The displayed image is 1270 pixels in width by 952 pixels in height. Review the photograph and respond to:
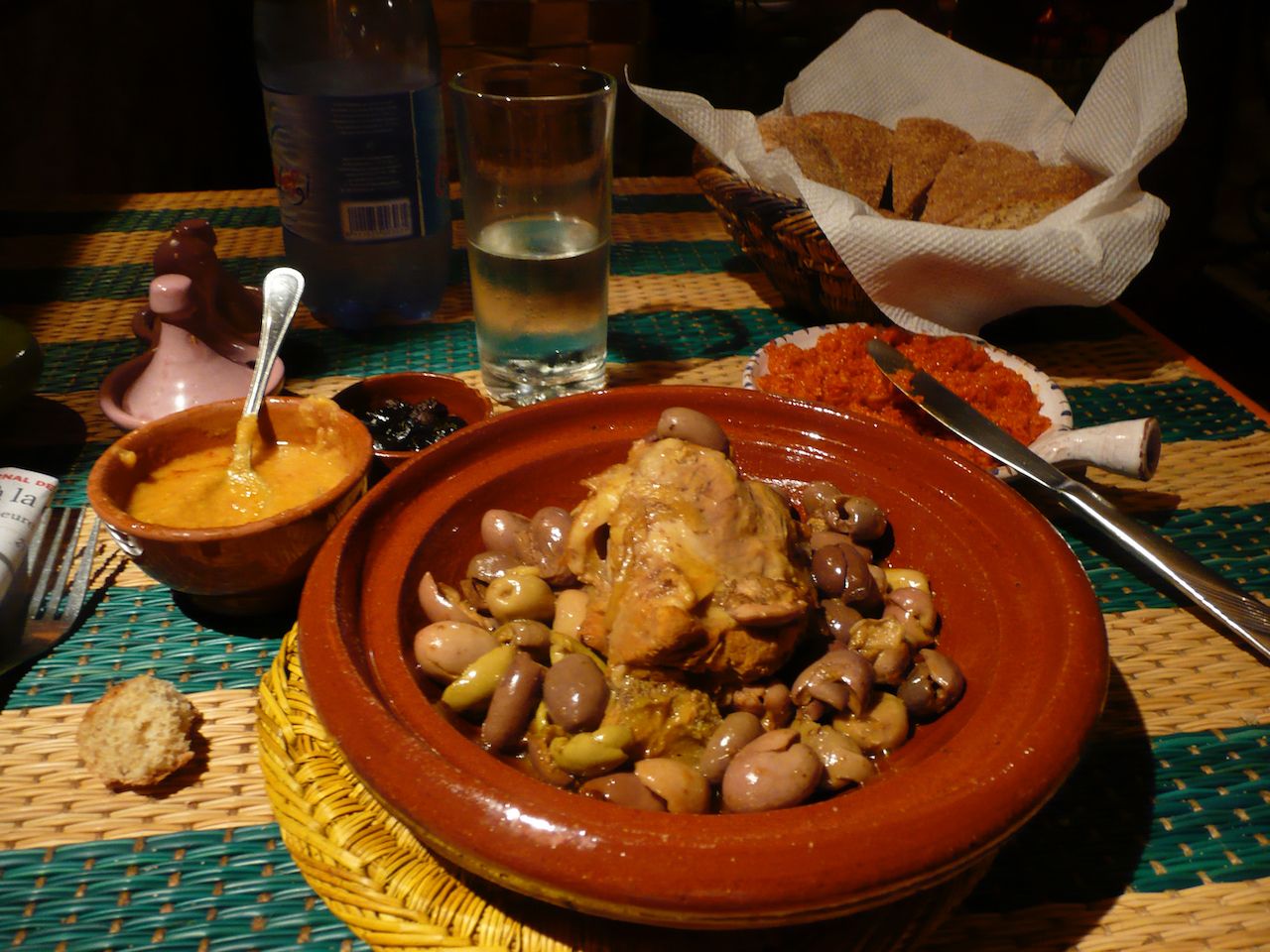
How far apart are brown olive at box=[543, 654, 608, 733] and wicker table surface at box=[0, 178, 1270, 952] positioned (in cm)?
17

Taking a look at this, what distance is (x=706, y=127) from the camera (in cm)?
204

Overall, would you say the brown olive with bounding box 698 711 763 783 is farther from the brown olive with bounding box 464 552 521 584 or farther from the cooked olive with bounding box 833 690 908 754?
the brown olive with bounding box 464 552 521 584

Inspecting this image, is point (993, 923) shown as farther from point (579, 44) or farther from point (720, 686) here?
point (579, 44)

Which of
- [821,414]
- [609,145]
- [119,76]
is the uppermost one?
[609,145]

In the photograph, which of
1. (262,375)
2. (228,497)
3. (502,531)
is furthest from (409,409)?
(502,531)

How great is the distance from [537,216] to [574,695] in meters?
0.98

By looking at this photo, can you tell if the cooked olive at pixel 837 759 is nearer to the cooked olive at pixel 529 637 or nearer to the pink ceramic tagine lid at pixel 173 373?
the cooked olive at pixel 529 637

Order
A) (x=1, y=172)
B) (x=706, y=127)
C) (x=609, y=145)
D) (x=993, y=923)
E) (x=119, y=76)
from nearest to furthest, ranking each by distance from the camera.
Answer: (x=993, y=923), (x=609, y=145), (x=706, y=127), (x=1, y=172), (x=119, y=76)

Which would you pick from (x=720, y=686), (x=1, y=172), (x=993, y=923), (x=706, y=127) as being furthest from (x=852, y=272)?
(x=1, y=172)

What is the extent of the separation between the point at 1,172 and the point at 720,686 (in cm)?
420

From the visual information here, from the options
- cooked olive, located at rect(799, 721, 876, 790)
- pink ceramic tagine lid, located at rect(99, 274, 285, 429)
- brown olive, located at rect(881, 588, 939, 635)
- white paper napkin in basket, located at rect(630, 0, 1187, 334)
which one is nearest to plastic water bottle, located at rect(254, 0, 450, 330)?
pink ceramic tagine lid, located at rect(99, 274, 285, 429)

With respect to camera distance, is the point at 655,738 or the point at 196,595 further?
the point at 196,595

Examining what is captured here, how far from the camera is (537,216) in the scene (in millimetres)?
1650

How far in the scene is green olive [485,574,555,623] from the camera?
1.08m
